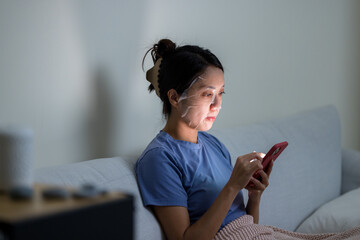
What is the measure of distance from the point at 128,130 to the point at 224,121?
2.00ft

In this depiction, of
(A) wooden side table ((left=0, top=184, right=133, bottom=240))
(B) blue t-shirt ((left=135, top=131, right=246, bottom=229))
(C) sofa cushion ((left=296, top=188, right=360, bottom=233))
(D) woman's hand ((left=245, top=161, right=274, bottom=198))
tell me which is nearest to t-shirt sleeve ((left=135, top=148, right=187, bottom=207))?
(B) blue t-shirt ((left=135, top=131, right=246, bottom=229))

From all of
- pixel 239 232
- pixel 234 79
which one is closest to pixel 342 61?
pixel 234 79

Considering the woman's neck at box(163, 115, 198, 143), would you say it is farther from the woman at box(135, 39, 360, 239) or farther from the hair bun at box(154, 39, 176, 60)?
the hair bun at box(154, 39, 176, 60)

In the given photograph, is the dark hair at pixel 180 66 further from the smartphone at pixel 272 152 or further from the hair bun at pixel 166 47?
the smartphone at pixel 272 152

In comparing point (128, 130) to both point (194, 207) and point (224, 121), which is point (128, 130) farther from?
point (224, 121)

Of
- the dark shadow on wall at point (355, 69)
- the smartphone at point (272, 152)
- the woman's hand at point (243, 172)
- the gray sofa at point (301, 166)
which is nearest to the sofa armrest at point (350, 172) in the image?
the gray sofa at point (301, 166)

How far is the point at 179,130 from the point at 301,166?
849 mm

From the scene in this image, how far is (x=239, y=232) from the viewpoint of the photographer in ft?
4.65

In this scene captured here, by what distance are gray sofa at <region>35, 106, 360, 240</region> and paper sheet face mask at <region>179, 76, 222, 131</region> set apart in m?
0.22

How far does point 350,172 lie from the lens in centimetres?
246

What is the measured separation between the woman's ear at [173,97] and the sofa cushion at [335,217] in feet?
2.90

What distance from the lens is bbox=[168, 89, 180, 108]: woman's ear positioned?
1.45 m

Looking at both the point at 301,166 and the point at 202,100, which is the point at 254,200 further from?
the point at 301,166

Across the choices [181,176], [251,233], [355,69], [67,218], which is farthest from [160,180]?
[355,69]
